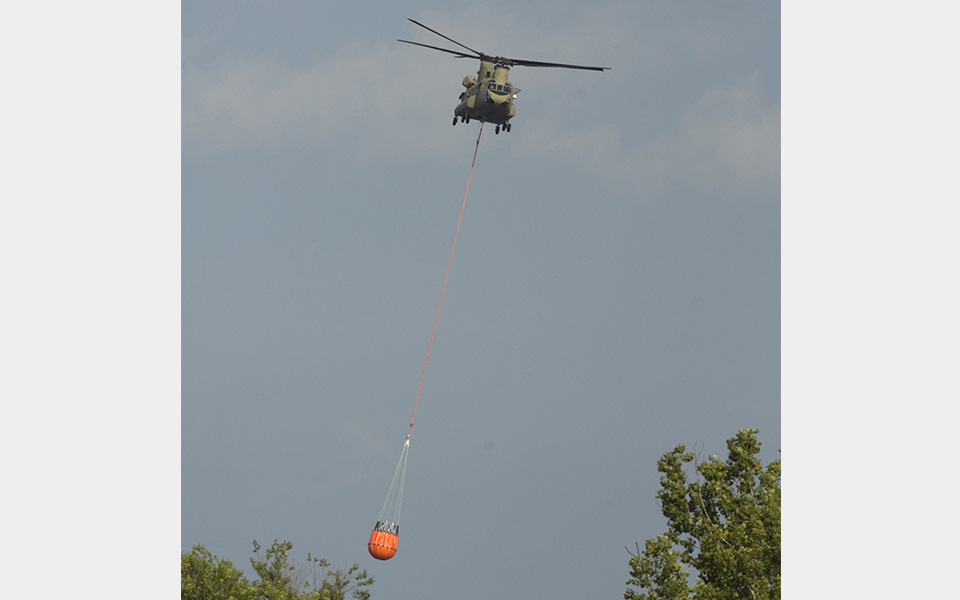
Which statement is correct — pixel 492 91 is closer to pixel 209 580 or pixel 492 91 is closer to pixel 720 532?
pixel 720 532

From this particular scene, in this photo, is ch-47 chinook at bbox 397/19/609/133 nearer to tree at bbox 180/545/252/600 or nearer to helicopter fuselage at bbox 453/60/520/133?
helicopter fuselage at bbox 453/60/520/133

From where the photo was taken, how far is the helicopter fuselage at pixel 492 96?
2380cm

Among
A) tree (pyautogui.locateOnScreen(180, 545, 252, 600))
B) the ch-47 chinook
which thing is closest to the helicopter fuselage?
the ch-47 chinook

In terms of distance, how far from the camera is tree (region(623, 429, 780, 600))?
28.1 m

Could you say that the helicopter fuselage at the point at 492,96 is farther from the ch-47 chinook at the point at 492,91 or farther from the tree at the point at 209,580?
the tree at the point at 209,580

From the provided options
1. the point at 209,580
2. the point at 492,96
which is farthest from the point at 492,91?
the point at 209,580

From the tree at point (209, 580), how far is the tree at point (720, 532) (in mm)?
12523

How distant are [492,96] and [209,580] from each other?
19704 mm

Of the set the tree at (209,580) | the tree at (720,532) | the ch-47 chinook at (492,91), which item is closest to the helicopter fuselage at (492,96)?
the ch-47 chinook at (492,91)
